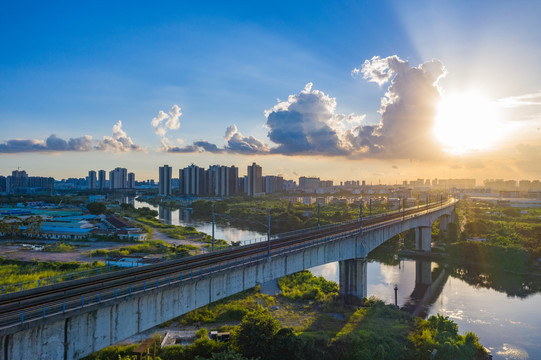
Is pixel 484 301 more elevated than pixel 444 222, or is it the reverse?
pixel 444 222

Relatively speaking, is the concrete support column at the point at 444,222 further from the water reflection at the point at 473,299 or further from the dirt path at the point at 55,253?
the dirt path at the point at 55,253

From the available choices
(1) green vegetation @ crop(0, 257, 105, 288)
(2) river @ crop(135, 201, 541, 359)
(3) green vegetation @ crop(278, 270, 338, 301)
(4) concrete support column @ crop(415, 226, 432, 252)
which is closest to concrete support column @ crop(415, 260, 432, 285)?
(2) river @ crop(135, 201, 541, 359)

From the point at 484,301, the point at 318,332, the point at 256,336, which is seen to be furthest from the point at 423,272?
the point at 256,336

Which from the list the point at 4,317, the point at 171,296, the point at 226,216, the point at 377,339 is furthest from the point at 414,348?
the point at 226,216

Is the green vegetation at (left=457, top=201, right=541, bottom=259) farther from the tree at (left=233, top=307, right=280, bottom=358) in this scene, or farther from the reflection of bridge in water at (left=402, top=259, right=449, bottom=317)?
the tree at (left=233, top=307, right=280, bottom=358)

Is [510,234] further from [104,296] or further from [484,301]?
[104,296]
